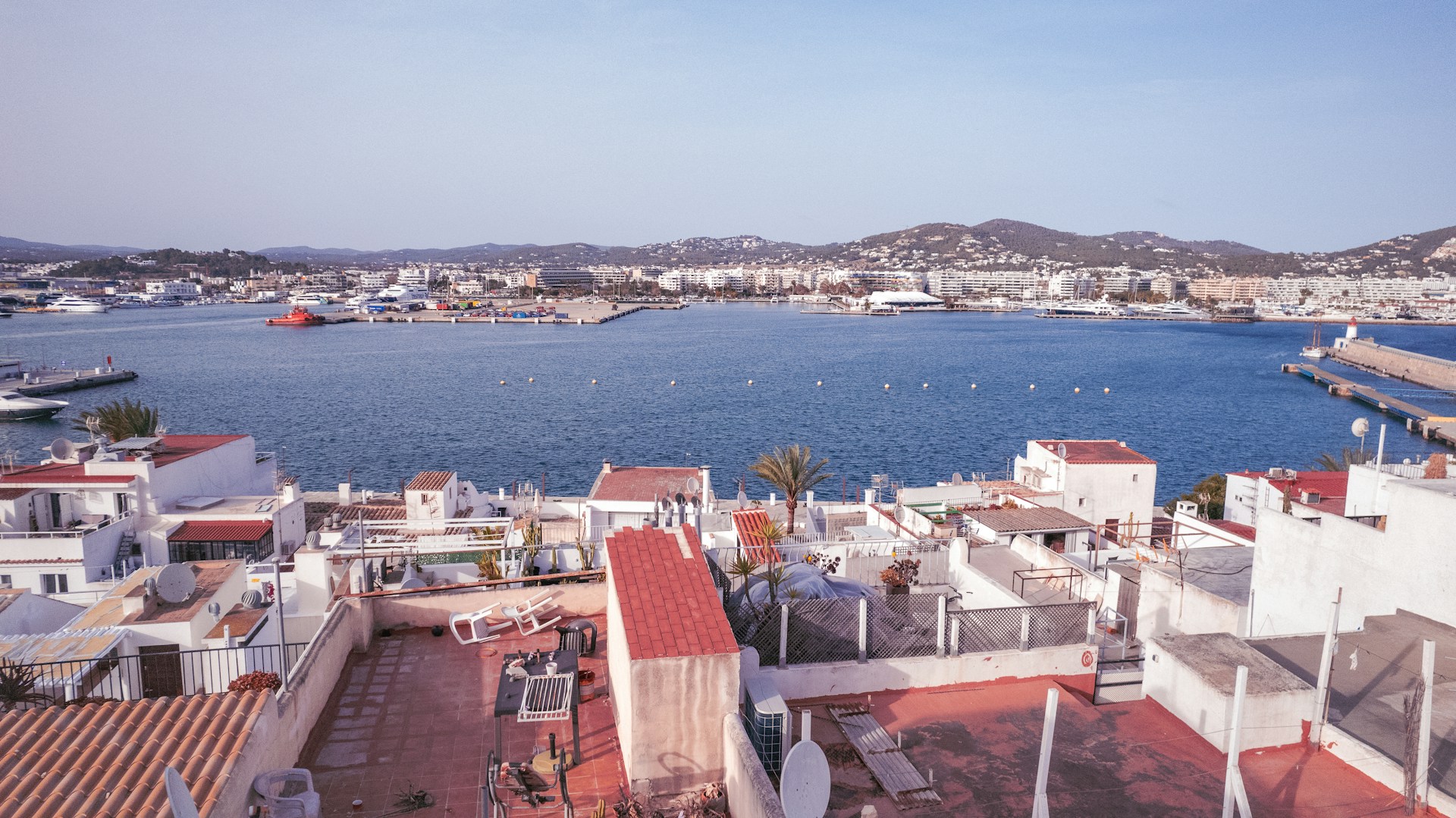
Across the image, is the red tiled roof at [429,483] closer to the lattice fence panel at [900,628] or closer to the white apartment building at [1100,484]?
the white apartment building at [1100,484]

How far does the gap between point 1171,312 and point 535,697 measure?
190280mm

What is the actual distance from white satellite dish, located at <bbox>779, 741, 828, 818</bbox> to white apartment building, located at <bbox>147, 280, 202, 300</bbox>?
215m

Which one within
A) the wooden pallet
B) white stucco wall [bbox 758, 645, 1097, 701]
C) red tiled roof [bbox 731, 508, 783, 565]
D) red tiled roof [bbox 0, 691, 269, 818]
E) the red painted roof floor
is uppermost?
red tiled roof [bbox 0, 691, 269, 818]

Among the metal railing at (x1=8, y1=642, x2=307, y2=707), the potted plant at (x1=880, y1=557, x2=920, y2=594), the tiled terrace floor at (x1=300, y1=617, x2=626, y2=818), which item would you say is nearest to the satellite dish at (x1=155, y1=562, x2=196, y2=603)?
the metal railing at (x1=8, y1=642, x2=307, y2=707)

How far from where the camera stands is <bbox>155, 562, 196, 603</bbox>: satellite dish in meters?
11.5

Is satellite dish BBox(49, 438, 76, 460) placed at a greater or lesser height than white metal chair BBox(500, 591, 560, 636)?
lesser

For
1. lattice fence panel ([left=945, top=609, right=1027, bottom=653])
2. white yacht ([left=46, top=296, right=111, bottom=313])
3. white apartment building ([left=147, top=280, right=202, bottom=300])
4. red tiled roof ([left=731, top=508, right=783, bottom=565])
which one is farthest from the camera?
white apartment building ([left=147, top=280, right=202, bottom=300])

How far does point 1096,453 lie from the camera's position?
22953 millimetres

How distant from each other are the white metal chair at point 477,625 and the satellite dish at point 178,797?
3.62 metres

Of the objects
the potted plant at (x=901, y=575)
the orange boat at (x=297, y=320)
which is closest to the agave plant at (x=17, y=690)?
the potted plant at (x=901, y=575)

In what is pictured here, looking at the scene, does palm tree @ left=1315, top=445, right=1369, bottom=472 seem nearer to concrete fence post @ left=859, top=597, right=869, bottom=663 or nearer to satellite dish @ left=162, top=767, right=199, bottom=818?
concrete fence post @ left=859, top=597, right=869, bottom=663

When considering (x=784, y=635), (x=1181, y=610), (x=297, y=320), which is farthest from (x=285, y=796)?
(x=297, y=320)

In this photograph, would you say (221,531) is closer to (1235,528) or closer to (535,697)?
→ (535,697)

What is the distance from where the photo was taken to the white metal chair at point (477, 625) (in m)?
7.62
